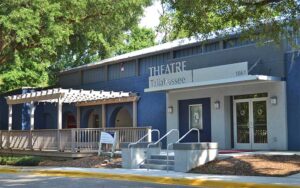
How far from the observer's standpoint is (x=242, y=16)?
1539 cm

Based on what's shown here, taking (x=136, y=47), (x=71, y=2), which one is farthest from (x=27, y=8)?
(x=136, y=47)

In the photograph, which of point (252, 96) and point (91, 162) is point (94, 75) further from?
point (252, 96)

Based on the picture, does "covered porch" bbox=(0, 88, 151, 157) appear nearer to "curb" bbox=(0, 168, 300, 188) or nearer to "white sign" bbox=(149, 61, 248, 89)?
"white sign" bbox=(149, 61, 248, 89)

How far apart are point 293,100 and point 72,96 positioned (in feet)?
39.1

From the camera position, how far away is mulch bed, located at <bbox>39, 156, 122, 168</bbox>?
68.7 ft

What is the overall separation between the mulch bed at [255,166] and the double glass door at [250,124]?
4330 mm

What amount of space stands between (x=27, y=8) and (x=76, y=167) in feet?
25.6

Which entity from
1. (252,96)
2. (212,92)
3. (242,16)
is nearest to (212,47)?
(212,92)

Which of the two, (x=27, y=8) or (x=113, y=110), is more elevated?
(x=27, y=8)

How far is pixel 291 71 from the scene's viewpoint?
20.9m

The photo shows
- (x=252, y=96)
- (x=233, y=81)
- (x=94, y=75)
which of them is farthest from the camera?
(x=94, y=75)

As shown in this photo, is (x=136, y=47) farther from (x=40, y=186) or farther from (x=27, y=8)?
(x=40, y=186)

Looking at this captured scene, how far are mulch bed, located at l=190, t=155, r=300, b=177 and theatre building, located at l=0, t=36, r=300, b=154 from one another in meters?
3.78

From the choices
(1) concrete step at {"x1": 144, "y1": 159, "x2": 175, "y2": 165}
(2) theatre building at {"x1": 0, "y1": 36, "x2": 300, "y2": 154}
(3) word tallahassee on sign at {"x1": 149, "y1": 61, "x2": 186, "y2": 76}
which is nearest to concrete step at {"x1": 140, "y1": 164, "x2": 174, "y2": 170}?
(1) concrete step at {"x1": 144, "y1": 159, "x2": 175, "y2": 165}
